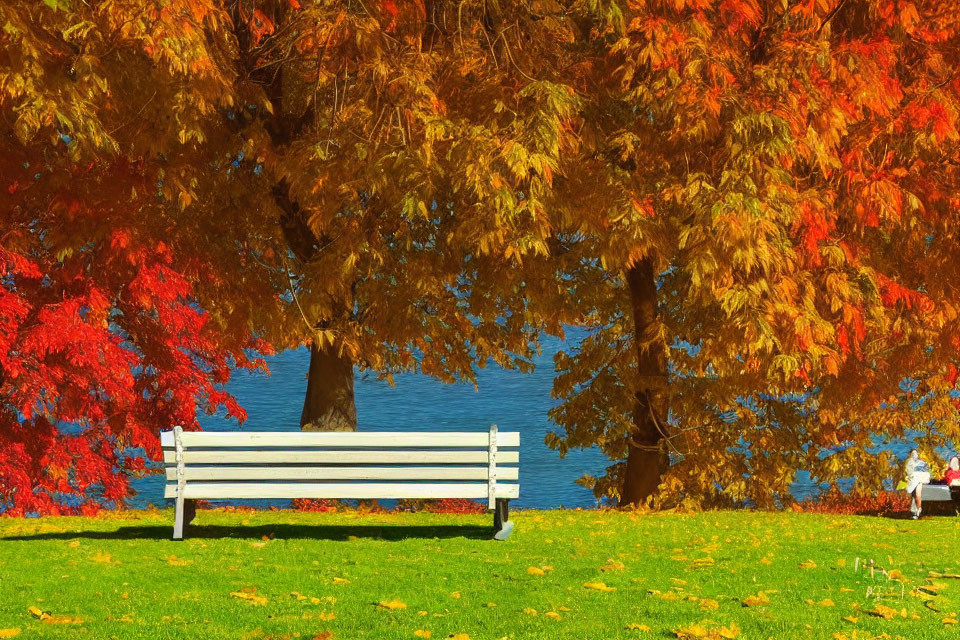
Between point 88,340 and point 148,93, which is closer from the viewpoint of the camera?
point 148,93

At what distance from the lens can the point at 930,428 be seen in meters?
18.7

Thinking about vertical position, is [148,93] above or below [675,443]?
above

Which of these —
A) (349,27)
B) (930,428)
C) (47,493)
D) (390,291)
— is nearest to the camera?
(349,27)

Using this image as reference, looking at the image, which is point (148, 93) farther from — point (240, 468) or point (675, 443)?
point (675, 443)

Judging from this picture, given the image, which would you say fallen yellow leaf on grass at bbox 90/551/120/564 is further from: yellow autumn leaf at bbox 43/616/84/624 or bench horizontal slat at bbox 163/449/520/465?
yellow autumn leaf at bbox 43/616/84/624

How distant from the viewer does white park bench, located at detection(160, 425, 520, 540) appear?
9.07m

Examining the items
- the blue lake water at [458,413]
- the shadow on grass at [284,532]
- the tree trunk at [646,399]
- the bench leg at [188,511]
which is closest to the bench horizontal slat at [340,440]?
the bench leg at [188,511]

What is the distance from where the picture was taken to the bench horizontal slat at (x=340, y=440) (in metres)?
9.05

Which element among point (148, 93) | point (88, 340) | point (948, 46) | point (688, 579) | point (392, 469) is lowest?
point (688, 579)

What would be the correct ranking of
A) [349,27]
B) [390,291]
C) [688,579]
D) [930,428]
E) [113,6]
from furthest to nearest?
[930,428] → [390,291] → [349,27] → [113,6] → [688,579]

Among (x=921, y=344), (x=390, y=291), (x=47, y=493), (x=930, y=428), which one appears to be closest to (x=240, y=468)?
(x=390, y=291)

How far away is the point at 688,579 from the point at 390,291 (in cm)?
697

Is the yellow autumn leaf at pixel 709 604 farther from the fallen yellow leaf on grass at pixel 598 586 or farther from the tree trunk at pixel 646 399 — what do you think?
the tree trunk at pixel 646 399

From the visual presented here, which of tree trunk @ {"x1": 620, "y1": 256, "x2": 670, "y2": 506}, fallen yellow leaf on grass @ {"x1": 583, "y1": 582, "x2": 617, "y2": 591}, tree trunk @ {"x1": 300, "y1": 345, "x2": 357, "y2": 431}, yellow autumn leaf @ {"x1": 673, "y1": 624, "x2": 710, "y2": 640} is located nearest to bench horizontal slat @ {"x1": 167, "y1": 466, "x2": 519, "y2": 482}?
fallen yellow leaf on grass @ {"x1": 583, "y1": 582, "x2": 617, "y2": 591}
